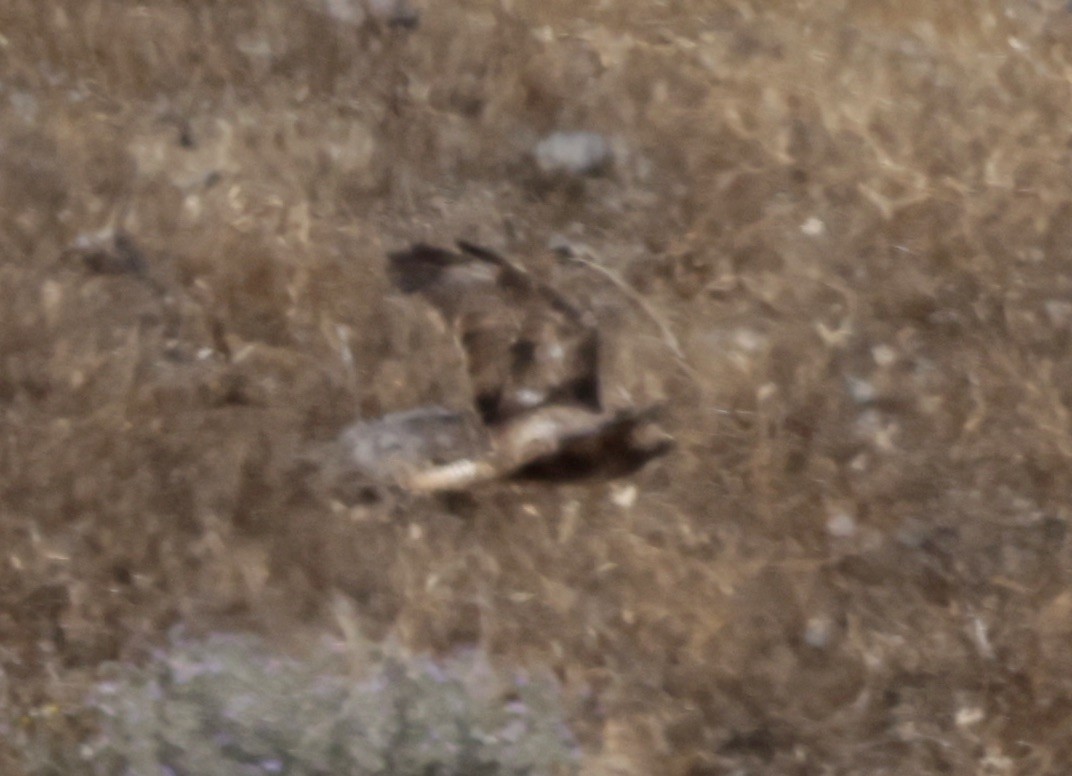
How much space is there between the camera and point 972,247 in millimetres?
1468

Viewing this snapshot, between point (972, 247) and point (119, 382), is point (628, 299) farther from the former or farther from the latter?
point (119, 382)

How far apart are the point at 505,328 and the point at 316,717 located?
1.94 feet

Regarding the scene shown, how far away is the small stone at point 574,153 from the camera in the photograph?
58.0 inches

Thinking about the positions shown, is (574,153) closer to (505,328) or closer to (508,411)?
(505,328)

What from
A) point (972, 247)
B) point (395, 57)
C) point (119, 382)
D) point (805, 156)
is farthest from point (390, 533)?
point (972, 247)

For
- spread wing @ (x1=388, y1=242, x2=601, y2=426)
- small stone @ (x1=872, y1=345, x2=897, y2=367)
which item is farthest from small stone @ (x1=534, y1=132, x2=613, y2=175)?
small stone @ (x1=872, y1=345, x2=897, y2=367)

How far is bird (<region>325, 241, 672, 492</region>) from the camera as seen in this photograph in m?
1.43

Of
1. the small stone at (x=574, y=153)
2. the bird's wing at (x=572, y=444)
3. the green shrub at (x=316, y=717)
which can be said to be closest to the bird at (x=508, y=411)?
the bird's wing at (x=572, y=444)

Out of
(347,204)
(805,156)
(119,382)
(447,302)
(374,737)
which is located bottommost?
(374,737)

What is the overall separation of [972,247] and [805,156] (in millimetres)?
268

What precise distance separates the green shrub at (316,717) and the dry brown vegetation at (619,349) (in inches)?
1.6

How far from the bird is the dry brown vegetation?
30 mm

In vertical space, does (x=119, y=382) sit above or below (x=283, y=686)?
above

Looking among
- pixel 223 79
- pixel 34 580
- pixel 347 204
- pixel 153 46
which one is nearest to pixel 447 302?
pixel 347 204
